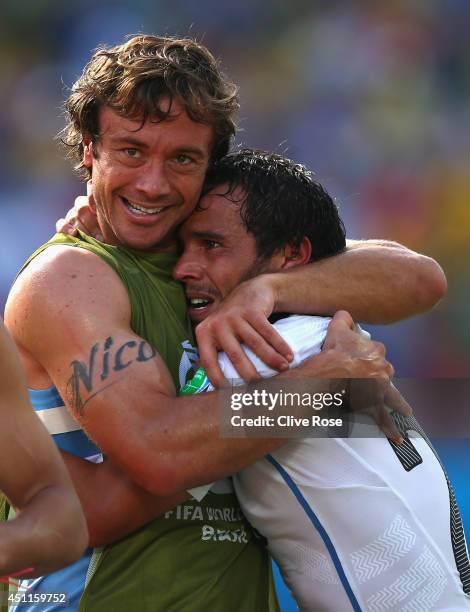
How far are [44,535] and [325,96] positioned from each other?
6.98 meters

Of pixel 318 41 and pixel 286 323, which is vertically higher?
pixel 318 41

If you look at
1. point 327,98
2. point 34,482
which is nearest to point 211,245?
point 34,482

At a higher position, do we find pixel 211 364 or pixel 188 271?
pixel 188 271

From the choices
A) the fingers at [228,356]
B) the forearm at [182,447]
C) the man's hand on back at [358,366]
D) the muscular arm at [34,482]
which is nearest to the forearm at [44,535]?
the muscular arm at [34,482]

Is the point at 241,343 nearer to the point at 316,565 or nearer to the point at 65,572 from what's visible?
the point at 316,565

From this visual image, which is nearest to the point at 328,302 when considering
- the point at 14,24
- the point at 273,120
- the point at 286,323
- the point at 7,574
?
the point at 286,323

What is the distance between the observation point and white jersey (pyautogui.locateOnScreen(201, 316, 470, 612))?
2.54 m

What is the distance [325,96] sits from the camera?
26.9 ft

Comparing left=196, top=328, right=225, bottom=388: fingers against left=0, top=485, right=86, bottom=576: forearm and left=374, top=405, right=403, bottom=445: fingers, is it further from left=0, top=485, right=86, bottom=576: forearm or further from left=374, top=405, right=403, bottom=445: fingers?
left=0, top=485, right=86, bottom=576: forearm

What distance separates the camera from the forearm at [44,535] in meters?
1.64

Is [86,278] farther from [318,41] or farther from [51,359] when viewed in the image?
[318,41]

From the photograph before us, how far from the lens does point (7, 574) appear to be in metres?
1.66

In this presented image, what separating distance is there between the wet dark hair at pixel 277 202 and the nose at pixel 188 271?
0.22m

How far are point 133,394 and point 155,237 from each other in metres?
0.72
